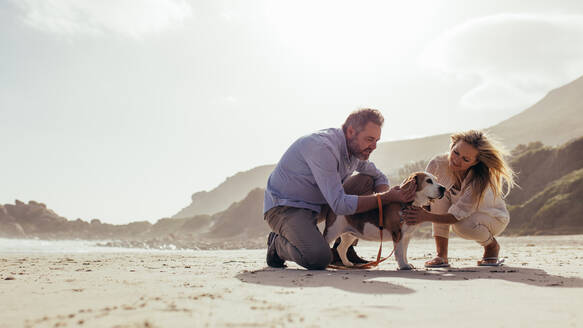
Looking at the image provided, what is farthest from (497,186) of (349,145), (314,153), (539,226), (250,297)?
(539,226)

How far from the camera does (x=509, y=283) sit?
133 inches

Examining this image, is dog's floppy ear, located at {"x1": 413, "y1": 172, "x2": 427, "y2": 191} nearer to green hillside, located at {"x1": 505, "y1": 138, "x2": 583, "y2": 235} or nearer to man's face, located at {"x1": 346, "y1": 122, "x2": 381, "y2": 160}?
man's face, located at {"x1": 346, "y1": 122, "x2": 381, "y2": 160}

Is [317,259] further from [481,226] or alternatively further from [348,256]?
[481,226]

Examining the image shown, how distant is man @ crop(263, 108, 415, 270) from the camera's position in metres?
4.62

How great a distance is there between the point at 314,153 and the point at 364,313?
105 inches

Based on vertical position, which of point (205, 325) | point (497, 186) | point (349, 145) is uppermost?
point (349, 145)

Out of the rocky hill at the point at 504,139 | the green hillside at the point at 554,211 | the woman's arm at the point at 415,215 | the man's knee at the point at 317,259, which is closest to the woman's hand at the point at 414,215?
the woman's arm at the point at 415,215

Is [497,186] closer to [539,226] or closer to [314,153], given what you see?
[314,153]

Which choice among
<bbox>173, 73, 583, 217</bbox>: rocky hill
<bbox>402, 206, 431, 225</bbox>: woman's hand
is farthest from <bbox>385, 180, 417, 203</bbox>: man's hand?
<bbox>173, 73, 583, 217</bbox>: rocky hill

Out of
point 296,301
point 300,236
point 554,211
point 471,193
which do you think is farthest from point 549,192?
point 296,301

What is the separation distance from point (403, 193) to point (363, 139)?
0.75 m

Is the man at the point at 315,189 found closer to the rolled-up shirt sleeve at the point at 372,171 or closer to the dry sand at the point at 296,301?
the rolled-up shirt sleeve at the point at 372,171

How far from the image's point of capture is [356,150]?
4.97 metres

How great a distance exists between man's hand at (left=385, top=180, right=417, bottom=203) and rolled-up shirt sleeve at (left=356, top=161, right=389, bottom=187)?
2.94 feet
